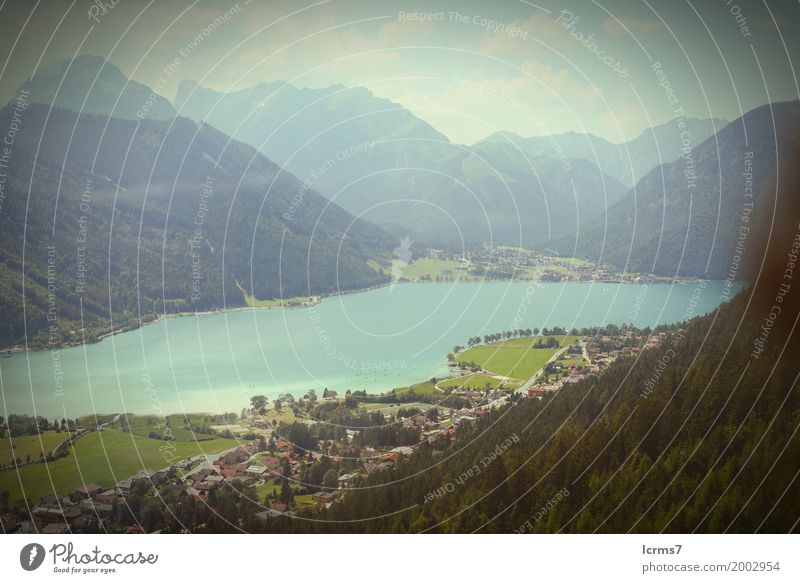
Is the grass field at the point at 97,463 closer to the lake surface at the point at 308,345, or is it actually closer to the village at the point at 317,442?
the village at the point at 317,442

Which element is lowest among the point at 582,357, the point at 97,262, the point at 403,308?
the point at 582,357

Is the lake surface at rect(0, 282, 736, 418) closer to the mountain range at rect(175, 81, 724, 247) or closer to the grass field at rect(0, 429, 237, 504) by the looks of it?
the grass field at rect(0, 429, 237, 504)

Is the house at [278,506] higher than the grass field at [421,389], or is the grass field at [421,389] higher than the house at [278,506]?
the grass field at [421,389]

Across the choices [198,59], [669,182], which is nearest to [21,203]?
[198,59]

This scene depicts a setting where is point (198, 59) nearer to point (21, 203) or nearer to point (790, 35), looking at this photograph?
point (21, 203)

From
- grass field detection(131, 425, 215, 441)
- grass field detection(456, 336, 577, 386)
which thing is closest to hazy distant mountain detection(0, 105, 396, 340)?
grass field detection(131, 425, 215, 441)

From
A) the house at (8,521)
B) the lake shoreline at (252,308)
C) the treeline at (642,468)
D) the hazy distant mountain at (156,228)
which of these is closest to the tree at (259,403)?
the treeline at (642,468)
